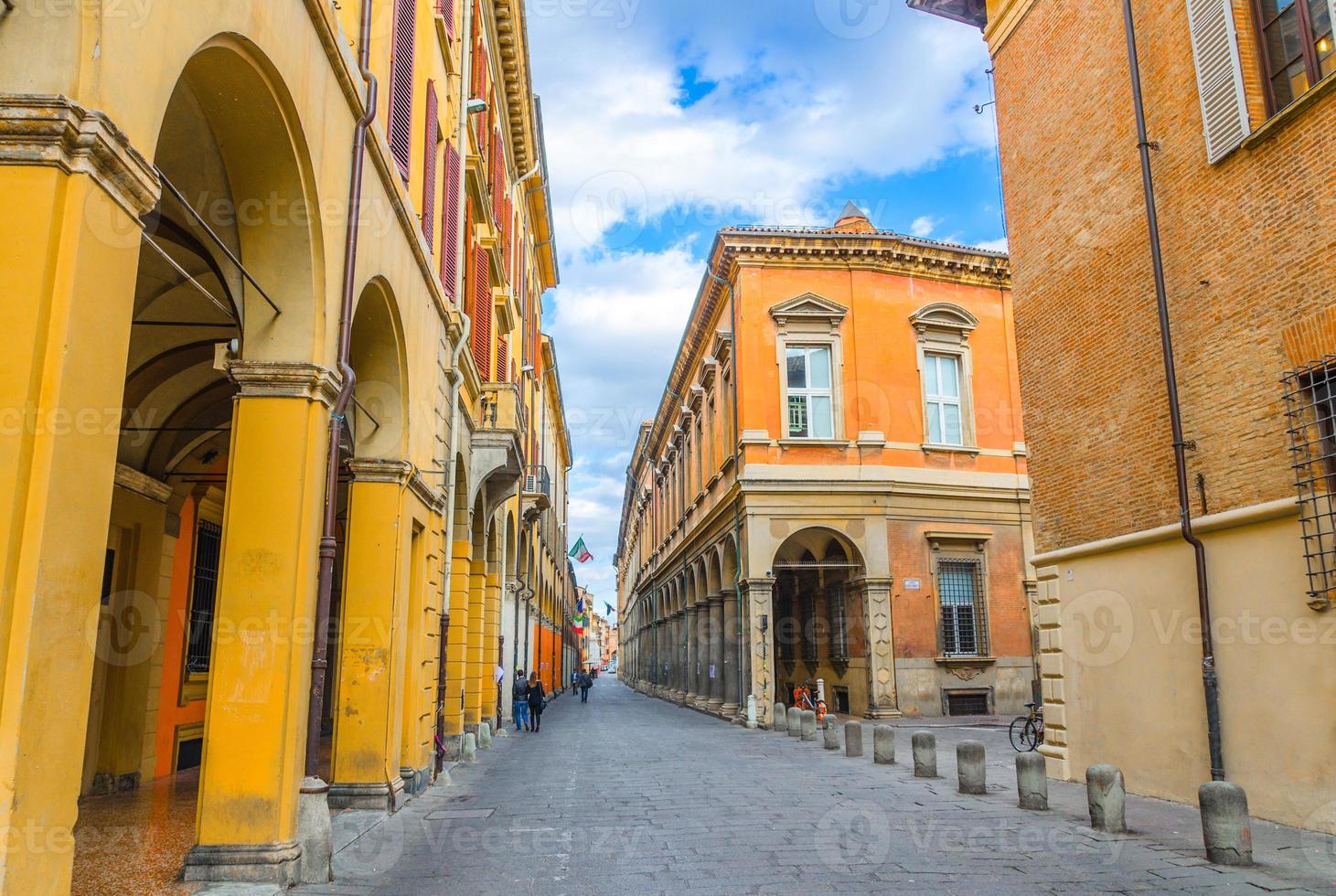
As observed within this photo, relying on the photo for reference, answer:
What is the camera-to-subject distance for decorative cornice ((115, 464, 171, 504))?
12094 mm

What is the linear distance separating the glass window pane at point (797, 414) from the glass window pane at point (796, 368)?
1.13 ft

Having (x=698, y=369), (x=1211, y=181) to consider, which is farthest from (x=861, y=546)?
(x=1211, y=181)

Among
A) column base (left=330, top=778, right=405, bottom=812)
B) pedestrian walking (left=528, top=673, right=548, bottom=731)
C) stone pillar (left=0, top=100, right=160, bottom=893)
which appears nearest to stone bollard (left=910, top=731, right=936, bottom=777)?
column base (left=330, top=778, right=405, bottom=812)

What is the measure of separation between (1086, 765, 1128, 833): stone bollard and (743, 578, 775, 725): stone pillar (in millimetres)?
14924

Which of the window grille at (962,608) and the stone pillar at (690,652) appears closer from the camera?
the window grille at (962,608)

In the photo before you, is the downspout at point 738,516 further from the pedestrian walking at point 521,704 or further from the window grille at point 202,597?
the window grille at point 202,597

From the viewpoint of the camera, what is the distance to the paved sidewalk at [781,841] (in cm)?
715

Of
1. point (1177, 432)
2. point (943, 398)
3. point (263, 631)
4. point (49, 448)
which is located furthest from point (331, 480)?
point (943, 398)

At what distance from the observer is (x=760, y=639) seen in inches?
942

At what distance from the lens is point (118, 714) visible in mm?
12414

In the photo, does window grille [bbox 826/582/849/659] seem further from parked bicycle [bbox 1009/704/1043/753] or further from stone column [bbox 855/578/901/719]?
parked bicycle [bbox 1009/704/1043/753]

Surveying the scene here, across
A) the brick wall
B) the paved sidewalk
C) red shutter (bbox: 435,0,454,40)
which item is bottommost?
the paved sidewalk

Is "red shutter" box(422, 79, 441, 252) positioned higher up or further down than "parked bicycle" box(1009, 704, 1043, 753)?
higher up

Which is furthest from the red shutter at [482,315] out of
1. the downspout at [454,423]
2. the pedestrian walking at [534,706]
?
the pedestrian walking at [534,706]
